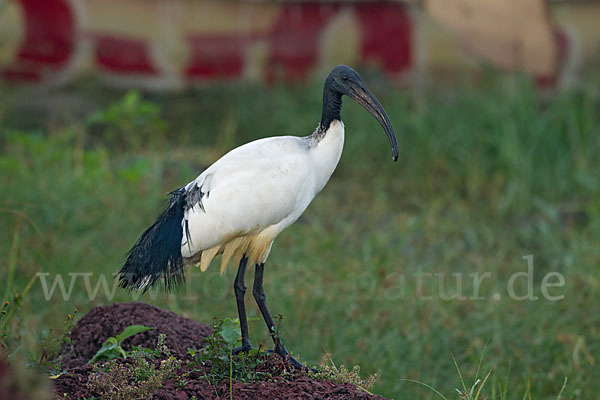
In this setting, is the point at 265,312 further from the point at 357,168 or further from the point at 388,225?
the point at 357,168

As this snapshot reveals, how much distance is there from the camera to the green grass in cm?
476

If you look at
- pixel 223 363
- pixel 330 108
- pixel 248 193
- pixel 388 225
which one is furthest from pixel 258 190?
pixel 388 225

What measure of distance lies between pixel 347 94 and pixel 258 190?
530 mm

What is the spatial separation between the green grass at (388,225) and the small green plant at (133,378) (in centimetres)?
74

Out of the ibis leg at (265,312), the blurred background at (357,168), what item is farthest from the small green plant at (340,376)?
the blurred background at (357,168)

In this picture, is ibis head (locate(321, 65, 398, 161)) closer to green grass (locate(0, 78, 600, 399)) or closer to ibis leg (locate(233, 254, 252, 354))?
ibis leg (locate(233, 254, 252, 354))

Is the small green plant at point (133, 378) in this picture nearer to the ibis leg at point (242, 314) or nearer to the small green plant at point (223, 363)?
the small green plant at point (223, 363)

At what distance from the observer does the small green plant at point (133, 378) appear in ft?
9.59

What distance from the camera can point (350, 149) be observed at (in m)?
7.75

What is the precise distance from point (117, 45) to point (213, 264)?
4091 millimetres

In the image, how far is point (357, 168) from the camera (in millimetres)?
7598

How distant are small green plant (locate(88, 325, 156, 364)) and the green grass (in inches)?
12.0

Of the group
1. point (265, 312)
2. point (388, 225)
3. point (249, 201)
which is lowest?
point (388, 225)

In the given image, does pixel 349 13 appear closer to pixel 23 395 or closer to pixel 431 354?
pixel 431 354
